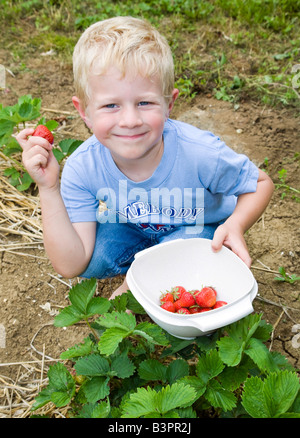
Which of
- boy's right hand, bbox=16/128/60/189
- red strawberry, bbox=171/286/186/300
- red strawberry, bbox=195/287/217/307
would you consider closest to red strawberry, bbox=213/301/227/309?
red strawberry, bbox=195/287/217/307

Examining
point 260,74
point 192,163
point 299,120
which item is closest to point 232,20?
point 260,74

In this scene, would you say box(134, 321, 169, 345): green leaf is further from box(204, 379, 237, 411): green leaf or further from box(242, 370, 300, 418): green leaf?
box(242, 370, 300, 418): green leaf

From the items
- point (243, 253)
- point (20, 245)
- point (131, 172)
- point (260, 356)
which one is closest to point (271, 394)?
point (260, 356)

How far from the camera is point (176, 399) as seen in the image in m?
1.36

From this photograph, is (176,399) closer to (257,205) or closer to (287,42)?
(257,205)

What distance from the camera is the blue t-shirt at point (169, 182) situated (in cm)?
196

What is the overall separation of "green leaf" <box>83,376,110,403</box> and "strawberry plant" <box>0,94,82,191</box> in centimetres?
146

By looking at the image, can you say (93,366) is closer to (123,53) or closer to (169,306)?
(169,306)

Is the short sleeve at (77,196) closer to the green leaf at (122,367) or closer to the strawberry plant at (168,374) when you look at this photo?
the strawberry plant at (168,374)

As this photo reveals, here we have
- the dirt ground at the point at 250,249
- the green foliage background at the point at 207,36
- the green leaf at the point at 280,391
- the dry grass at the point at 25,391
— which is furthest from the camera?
the green foliage background at the point at 207,36

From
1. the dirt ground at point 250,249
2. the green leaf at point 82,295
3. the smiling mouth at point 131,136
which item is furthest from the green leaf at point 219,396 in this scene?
the smiling mouth at point 131,136

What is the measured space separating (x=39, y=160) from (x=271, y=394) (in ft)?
3.36

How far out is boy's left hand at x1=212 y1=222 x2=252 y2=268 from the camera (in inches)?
70.1

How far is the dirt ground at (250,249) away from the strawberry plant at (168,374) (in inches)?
16.9
